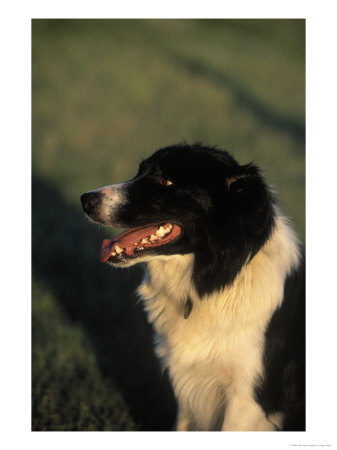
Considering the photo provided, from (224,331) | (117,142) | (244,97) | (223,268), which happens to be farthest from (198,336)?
(244,97)

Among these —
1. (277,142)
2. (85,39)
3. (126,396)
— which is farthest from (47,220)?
(85,39)

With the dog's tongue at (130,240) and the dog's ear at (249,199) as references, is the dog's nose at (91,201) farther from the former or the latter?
the dog's ear at (249,199)

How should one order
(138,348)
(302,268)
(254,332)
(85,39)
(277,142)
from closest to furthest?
(254,332)
(302,268)
(138,348)
(277,142)
(85,39)

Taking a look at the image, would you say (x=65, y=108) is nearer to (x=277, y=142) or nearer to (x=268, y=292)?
(x=277, y=142)

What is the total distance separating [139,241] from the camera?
279 centimetres

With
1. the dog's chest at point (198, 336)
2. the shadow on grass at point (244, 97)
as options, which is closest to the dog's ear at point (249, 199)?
the dog's chest at point (198, 336)

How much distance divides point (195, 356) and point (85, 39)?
12.0 metres

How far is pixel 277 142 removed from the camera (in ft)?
37.1

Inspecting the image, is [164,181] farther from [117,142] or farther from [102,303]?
[117,142]

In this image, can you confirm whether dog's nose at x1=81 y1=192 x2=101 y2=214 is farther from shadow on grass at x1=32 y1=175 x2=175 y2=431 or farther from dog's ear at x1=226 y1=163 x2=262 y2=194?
shadow on grass at x1=32 y1=175 x2=175 y2=431

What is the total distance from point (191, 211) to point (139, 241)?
349 millimetres

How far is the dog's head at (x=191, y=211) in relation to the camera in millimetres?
2682

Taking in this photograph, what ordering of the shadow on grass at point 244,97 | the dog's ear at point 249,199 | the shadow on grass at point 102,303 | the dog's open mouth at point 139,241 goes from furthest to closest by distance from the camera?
the shadow on grass at point 244,97, the shadow on grass at point 102,303, the dog's open mouth at point 139,241, the dog's ear at point 249,199

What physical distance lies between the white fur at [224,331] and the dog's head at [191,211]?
0.40 feet
